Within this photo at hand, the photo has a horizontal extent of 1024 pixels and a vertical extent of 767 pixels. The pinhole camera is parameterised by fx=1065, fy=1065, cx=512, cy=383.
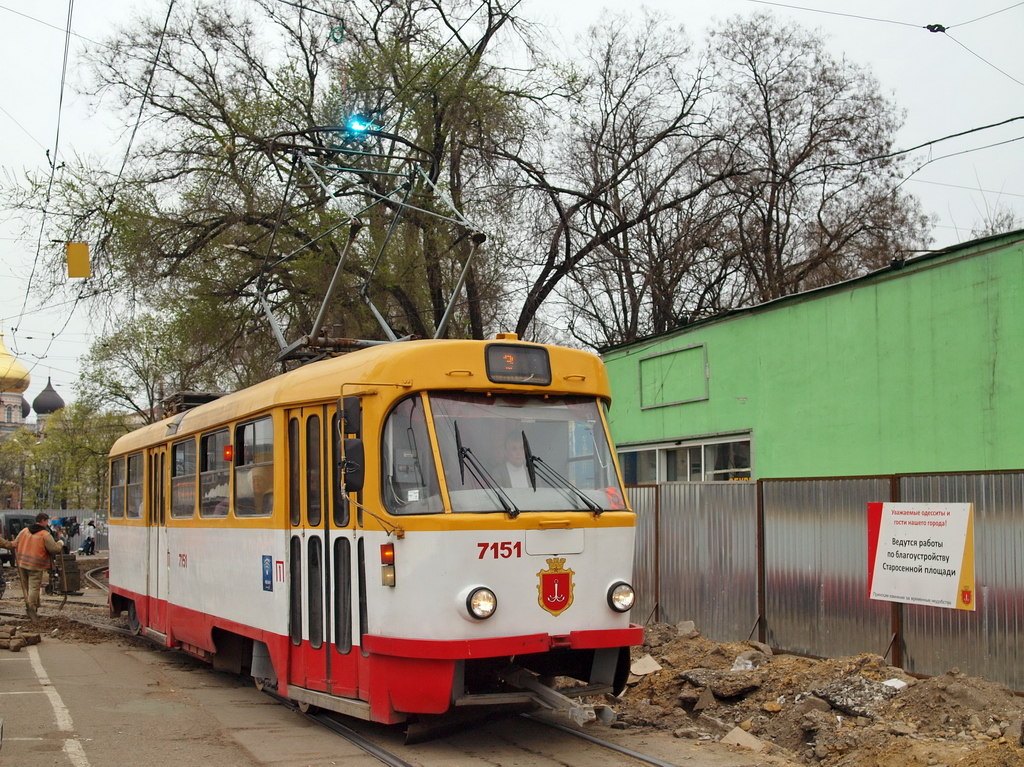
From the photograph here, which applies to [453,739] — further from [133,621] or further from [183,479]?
[133,621]

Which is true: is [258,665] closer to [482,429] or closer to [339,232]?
[482,429]

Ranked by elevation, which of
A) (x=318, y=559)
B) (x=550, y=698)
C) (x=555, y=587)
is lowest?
(x=550, y=698)

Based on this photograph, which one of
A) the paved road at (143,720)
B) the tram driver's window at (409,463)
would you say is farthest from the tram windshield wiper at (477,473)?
the paved road at (143,720)

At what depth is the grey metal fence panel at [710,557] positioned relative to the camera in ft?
38.2

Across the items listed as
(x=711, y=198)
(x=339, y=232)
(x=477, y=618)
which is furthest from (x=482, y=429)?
(x=711, y=198)

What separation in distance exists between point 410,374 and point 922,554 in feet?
16.1

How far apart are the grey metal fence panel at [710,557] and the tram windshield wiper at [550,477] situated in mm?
4389

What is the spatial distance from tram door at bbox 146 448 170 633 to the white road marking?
4.43ft

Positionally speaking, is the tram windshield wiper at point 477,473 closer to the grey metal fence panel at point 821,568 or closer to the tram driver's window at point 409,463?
the tram driver's window at point 409,463

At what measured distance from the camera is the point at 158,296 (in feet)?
78.0

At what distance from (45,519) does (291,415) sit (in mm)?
9992

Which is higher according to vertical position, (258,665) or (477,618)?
(477,618)

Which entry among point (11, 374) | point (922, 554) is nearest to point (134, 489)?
point (922, 554)

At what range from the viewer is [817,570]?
1056 centimetres
